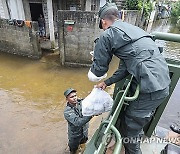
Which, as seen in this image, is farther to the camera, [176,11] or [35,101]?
[176,11]

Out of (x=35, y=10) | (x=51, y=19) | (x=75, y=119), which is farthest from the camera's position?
(x=35, y=10)

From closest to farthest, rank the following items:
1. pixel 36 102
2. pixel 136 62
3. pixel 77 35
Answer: pixel 136 62 < pixel 36 102 < pixel 77 35

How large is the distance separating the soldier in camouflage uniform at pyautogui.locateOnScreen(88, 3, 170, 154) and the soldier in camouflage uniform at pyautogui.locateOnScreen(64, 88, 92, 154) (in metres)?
0.80

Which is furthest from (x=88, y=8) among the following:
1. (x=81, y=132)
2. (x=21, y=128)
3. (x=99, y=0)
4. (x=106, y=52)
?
(x=106, y=52)

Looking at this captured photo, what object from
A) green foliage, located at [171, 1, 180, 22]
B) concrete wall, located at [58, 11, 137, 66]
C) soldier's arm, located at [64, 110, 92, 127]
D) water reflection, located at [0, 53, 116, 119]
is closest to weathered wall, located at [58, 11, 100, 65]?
concrete wall, located at [58, 11, 137, 66]

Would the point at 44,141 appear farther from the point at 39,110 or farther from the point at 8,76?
Answer: the point at 8,76

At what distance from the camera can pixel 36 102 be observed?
207 inches

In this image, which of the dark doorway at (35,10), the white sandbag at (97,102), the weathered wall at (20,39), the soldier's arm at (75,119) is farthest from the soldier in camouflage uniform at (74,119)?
the dark doorway at (35,10)

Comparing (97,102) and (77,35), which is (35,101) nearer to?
(77,35)

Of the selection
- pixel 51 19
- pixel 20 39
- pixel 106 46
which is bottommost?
pixel 20 39

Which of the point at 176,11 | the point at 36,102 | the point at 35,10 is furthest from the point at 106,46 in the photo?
the point at 176,11

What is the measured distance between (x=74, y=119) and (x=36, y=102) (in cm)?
303

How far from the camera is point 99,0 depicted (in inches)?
336

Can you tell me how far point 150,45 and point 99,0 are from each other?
7586 millimetres
